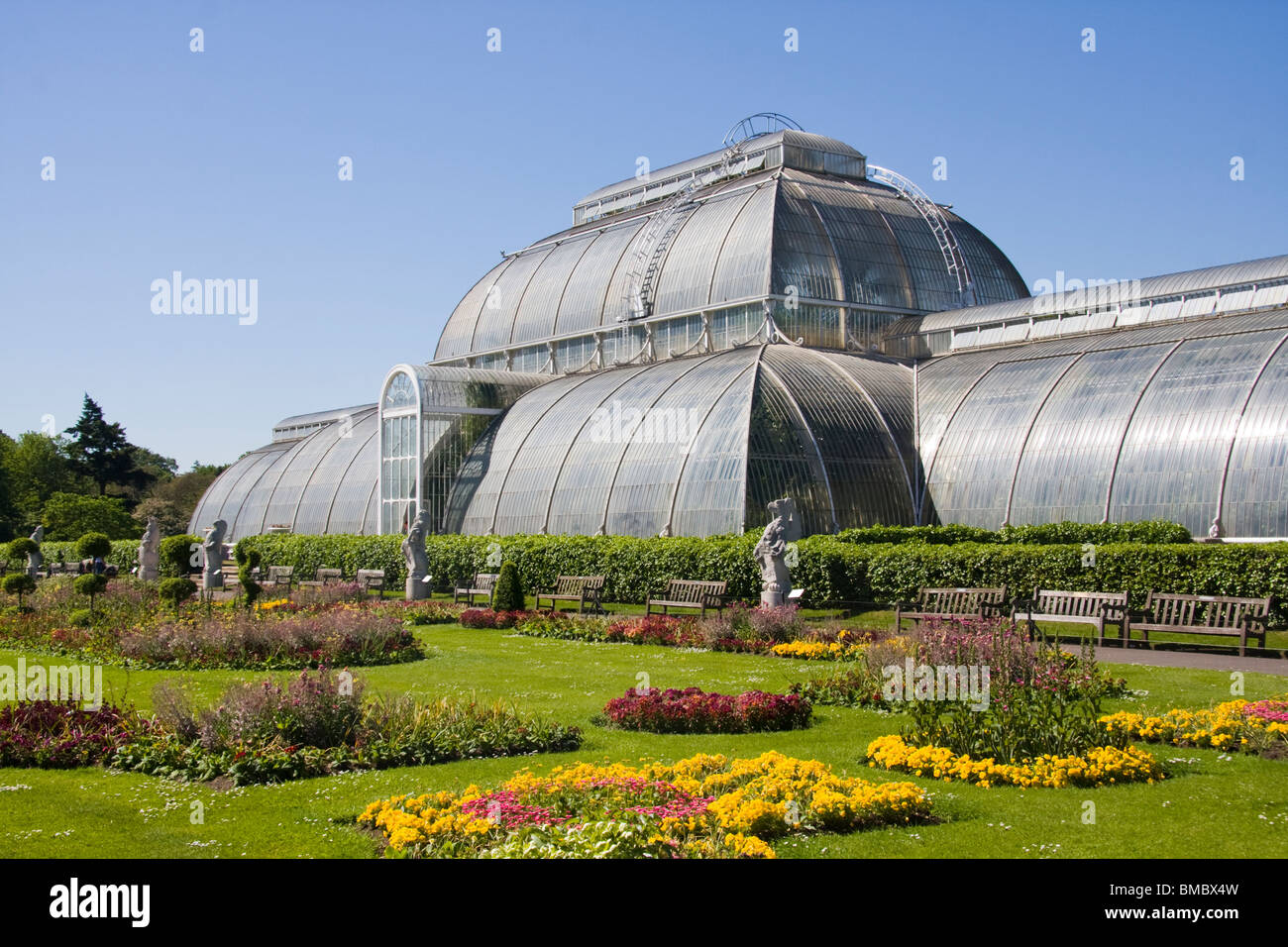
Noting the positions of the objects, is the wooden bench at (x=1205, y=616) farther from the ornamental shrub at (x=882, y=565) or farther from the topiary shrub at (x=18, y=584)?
the topiary shrub at (x=18, y=584)

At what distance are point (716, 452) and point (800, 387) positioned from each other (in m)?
4.02

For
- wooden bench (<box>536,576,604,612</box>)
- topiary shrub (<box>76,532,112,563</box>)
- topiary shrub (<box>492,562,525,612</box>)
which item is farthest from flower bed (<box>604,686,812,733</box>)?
topiary shrub (<box>76,532,112,563</box>)

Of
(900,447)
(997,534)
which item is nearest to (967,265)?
(900,447)

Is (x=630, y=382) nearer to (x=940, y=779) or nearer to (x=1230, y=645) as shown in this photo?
(x=1230, y=645)

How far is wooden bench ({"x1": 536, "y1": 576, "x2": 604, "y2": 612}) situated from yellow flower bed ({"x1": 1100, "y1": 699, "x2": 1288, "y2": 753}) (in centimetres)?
1903

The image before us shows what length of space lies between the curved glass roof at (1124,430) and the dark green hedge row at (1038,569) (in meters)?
6.26

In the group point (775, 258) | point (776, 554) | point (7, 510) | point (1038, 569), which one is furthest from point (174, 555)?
point (7, 510)

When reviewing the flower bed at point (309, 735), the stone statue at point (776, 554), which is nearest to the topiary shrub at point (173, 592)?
the stone statue at point (776, 554)

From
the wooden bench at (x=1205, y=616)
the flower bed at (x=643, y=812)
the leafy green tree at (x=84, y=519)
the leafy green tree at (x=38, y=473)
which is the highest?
the leafy green tree at (x=38, y=473)

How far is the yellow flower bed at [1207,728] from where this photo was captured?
1255 centimetres

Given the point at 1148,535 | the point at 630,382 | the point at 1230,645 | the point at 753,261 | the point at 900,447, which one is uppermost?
the point at 753,261

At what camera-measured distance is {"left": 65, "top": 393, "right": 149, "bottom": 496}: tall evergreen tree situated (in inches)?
3204
